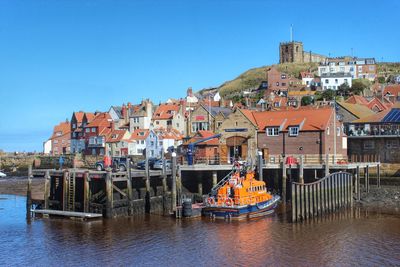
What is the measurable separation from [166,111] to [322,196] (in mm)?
60863

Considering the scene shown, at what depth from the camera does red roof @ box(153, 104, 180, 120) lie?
9816cm

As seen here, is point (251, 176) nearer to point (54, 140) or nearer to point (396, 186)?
point (396, 186)

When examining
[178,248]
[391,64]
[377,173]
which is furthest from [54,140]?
[391,64]

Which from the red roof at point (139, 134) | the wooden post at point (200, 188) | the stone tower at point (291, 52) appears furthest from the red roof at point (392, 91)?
the wooden post at point (200, 188)

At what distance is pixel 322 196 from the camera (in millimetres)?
41906

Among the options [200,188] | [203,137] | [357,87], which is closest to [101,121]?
[203,137]

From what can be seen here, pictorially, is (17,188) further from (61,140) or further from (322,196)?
(61,140)

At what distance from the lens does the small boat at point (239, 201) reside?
40.0 meters

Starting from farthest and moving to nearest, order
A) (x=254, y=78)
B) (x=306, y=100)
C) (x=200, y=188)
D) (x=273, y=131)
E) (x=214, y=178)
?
(x=254, y=78), (x=306, y=100), (x=273, y=131), (x=200, y=188), (x=214, y=178)

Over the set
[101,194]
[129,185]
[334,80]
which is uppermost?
[334,80]

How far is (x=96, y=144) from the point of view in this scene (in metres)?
104

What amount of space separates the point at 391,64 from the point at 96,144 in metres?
110

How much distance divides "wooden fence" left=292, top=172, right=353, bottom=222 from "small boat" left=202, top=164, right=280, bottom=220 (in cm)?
351

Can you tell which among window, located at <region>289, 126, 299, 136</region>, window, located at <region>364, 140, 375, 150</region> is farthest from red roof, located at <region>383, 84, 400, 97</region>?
window, located at <region>289, 126, 299, 136</region>
